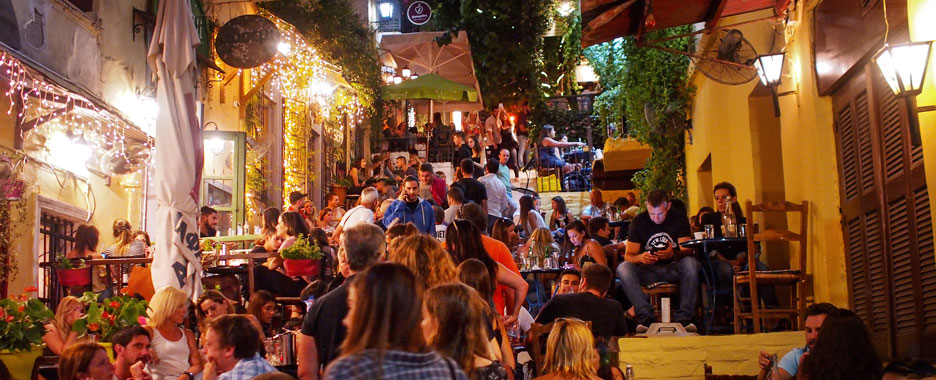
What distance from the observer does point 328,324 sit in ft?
16.5

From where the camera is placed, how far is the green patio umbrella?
69.1 ft

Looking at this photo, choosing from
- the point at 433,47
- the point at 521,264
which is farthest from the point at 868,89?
the point at 433,47

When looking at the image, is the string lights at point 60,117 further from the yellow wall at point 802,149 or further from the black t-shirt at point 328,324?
the yellow wall at point 802,149

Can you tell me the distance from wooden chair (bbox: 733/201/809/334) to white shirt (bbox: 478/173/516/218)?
6756 millimetres

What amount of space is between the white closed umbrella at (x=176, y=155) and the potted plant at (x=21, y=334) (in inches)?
43.1

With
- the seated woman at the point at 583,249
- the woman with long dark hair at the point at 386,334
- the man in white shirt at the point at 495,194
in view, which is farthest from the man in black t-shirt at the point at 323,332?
the man in white shirt at the point at 495,194

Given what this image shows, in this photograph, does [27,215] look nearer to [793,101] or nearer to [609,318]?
[609,318]

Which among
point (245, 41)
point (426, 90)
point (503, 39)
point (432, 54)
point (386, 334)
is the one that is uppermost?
point (503, 39)

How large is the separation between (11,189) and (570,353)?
6.99 m

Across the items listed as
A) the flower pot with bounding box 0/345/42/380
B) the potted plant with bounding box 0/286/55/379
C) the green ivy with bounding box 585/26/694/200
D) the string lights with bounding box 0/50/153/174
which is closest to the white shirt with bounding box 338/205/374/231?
the string lights with bounding box 0/50/153/174

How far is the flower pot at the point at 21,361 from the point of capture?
699 centimetres

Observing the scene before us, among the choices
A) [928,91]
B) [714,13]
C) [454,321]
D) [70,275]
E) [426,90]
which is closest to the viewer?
[454,321]

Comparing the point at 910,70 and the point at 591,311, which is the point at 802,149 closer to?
the point at 591,311

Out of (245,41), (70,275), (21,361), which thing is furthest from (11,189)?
(245,41)
